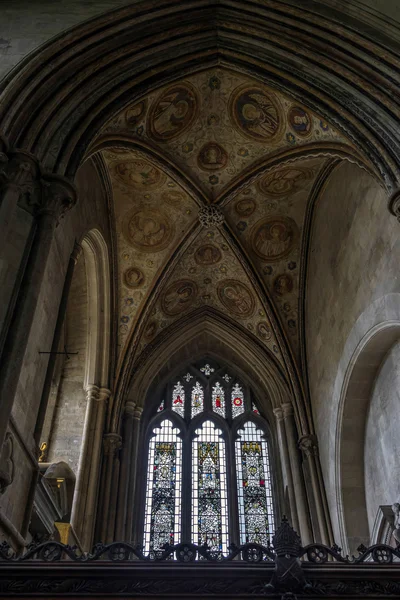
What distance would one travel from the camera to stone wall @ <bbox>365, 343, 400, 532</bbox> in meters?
9.45

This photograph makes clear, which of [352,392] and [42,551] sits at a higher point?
[352,392]

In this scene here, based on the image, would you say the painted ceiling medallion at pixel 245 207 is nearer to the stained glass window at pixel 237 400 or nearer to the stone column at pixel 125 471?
the stained glass window at pixel 237 400

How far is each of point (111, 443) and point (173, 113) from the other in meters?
6.68

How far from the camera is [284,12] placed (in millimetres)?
9180

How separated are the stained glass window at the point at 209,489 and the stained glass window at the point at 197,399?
0.39m

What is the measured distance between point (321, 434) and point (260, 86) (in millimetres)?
6837

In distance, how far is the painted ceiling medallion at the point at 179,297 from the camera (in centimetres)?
1447

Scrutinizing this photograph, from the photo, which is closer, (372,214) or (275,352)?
(372,214)

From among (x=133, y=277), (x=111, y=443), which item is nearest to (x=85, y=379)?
(x=111, y=443)

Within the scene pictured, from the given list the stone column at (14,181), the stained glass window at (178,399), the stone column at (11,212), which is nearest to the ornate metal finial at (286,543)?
the stone column at (11,212)

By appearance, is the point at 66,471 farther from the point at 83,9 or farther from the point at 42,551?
the point at 83,9

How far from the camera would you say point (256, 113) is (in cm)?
1134

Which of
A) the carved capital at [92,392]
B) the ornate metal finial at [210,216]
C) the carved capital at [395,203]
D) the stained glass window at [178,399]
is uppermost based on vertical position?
the ornate metal finial at [210,216]

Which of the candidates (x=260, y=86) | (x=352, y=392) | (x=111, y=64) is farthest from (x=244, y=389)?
(x=111, y=64)
